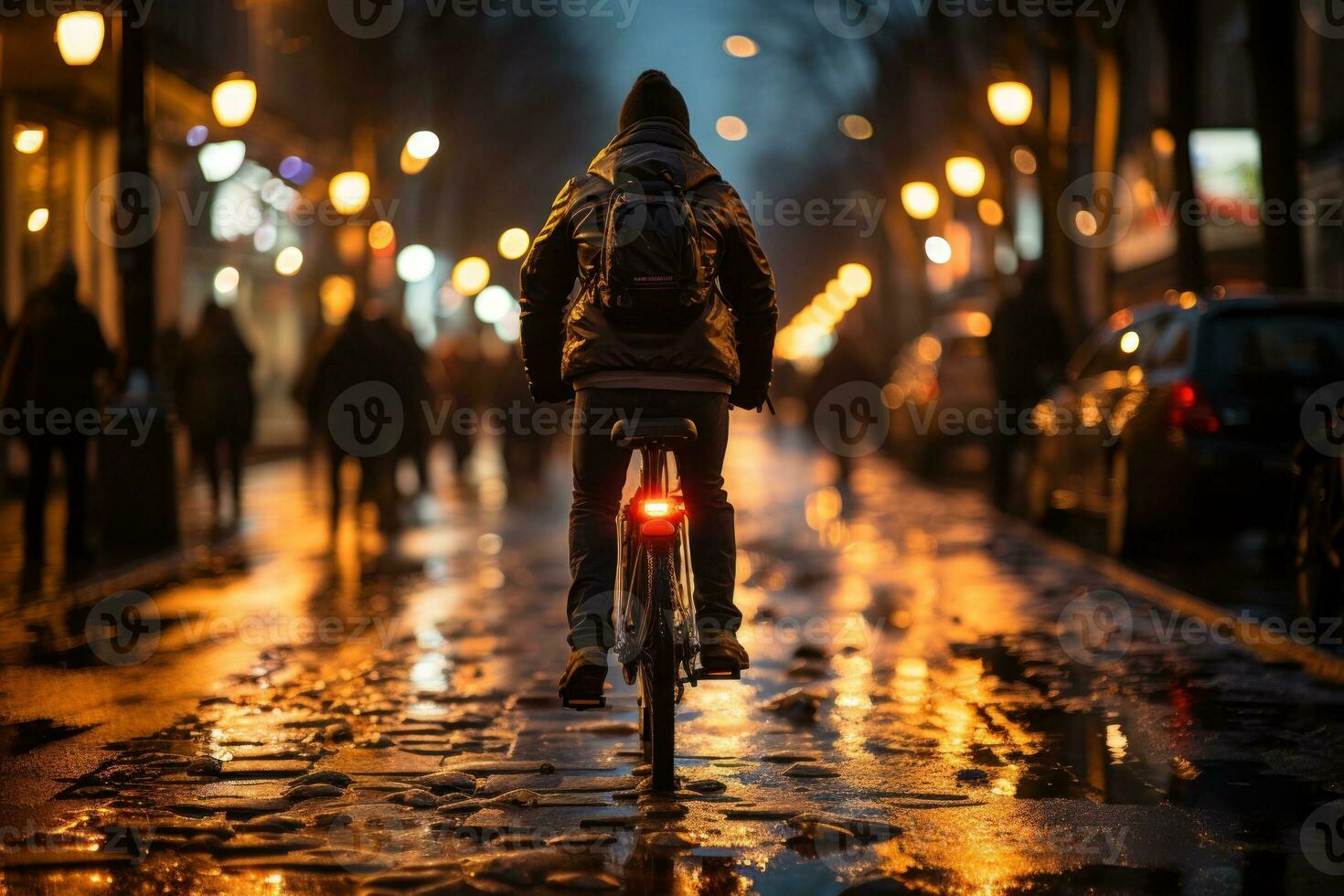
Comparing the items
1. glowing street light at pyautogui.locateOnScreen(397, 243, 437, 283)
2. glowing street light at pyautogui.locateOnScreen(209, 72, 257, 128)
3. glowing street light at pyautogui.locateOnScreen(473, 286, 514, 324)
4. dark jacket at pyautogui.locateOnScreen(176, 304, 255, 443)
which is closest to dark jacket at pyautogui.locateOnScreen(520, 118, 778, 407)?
glowing street light at pyautogui.locateOnScreen(209, 72, 257, 128)

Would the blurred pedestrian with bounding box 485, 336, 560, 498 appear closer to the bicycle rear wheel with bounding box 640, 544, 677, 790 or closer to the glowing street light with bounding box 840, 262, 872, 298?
the bicycle rear wheel with bounding box 640, 544, 677, 790

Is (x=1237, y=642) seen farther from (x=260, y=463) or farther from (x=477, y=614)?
(x=260, y=463)

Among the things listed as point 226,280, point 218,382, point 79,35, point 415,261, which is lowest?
point 218,382

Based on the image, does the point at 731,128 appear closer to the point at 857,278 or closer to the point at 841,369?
the point at 857,278

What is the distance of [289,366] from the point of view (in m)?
43.5

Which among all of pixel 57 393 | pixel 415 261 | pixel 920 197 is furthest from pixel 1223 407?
pixel 415 261

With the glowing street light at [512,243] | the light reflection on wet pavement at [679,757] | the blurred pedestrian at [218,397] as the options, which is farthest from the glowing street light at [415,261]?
the light reflection on wet pavement at [679,757]

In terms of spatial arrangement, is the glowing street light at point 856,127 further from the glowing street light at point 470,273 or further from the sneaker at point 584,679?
the sneaker at point 584,679

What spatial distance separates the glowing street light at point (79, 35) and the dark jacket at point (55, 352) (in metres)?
2.91

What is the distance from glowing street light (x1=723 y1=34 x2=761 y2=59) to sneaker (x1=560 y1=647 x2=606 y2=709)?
38916 mm

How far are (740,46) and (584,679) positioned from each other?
39.6 meters

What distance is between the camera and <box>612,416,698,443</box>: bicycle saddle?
20.0 ft

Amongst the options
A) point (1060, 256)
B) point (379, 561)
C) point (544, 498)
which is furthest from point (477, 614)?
point (1060, 256)

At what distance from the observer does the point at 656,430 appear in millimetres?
6098
